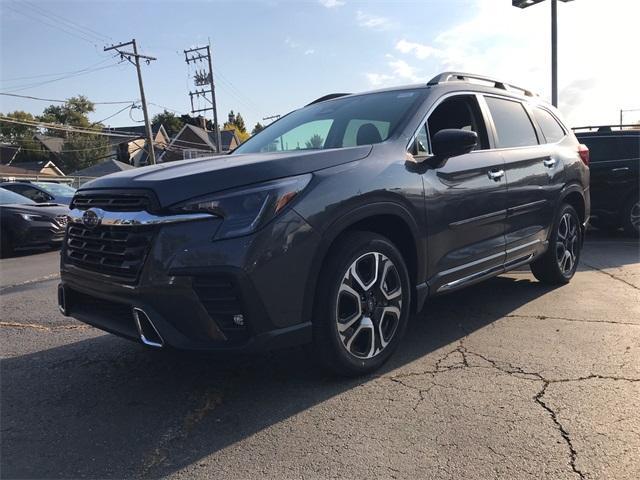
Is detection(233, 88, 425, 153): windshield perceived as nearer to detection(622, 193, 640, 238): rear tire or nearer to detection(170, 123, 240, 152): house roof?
detection(622, 193, 640, 238): rear tire

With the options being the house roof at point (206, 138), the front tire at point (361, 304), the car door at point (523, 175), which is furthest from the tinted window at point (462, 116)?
the house roof at point (206, 138)

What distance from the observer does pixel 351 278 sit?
312 centimetres

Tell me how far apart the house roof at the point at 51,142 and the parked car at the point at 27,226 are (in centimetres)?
7482

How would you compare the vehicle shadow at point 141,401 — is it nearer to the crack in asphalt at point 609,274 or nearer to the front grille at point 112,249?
the front grille at point 112,249

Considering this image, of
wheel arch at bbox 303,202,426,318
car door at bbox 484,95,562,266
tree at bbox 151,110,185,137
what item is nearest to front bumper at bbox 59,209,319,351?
wheel arch at bbox 303,202,426,318

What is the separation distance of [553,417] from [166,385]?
2223 millimetres

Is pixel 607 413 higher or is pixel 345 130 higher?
pixel 345 130

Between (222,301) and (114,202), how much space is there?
0.86 meters

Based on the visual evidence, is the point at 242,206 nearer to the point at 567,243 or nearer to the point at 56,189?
the point at 567,243

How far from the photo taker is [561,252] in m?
5.45

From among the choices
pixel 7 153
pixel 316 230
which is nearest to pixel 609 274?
pixel 316 230

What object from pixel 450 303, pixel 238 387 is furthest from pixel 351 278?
pixel 450 303

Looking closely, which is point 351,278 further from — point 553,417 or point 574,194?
point 574,194

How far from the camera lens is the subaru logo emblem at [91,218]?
295 cm
